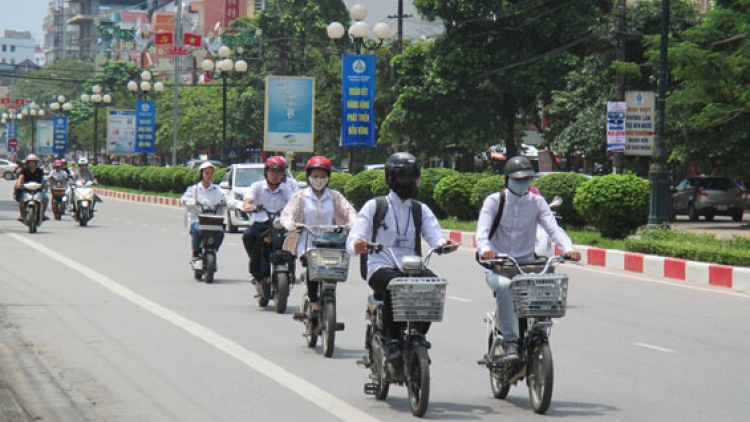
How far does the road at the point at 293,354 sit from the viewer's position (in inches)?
309

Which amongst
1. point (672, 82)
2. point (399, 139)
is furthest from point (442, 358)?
point (399, 139)

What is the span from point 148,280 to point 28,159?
11.6 m

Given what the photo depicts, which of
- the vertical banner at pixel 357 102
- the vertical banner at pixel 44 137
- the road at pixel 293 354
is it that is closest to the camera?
the road at pixel 293 354

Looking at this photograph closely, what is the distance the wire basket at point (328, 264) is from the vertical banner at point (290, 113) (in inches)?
1142

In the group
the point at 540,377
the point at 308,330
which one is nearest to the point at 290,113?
the point at 308,330

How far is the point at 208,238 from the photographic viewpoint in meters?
16.3

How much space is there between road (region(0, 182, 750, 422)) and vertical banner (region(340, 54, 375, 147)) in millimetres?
15450

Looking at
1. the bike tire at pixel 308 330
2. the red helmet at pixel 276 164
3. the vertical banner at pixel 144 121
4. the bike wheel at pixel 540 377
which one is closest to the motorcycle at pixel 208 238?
the red helmet at pixel 276 164

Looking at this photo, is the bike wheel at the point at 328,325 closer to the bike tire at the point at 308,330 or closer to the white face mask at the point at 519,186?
the bike tire at the point at 308,330

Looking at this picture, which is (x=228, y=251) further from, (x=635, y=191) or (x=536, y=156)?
(x=536, y=156)

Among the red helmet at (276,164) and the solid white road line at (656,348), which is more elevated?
the red helmet at (276,164)

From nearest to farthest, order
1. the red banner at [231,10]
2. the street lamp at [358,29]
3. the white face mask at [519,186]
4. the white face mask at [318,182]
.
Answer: the white face mask at [519,186], the white face mask at [318,182], the street lamp at [358,29], the red banner at [231,10]

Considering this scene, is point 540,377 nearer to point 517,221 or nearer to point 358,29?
point 517,221

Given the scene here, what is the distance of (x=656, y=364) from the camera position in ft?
33.0
